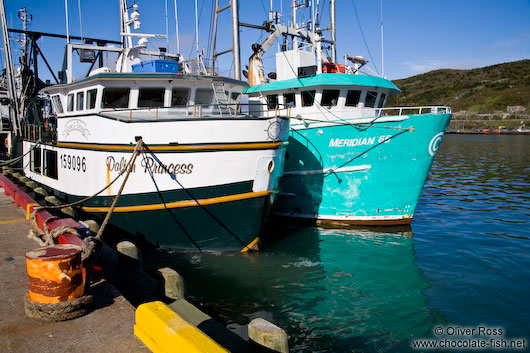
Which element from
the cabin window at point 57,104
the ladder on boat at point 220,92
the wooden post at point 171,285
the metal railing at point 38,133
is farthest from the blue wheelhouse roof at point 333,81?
the wooden post at point 171,285

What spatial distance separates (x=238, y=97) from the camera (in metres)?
11.3

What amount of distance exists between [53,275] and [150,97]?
6.23 metres

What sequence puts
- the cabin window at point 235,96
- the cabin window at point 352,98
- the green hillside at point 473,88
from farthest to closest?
the green hillside at point 473,88, the cabin window at point 352,98, the cabin window at point 235,96

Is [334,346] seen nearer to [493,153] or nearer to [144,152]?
[144,152]

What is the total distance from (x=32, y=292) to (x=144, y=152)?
4.37 meters

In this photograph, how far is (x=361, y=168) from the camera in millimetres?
12188

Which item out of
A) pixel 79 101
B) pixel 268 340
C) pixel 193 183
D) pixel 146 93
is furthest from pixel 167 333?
pixel 79 101

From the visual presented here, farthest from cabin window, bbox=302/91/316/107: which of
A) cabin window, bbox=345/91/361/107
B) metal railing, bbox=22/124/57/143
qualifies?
metal railing, bbox=22/124/57/143

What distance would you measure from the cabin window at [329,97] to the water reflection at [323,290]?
4.73 metres

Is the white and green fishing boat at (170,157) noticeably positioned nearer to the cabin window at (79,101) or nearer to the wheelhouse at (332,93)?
the cabin window at (79,101)

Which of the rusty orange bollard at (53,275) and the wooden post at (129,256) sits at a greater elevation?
the rusty orange bollard at (53,275)

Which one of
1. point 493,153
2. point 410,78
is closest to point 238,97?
point 493,153

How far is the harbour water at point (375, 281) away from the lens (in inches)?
257

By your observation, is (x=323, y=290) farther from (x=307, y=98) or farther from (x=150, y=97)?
(x=307, y=98)
